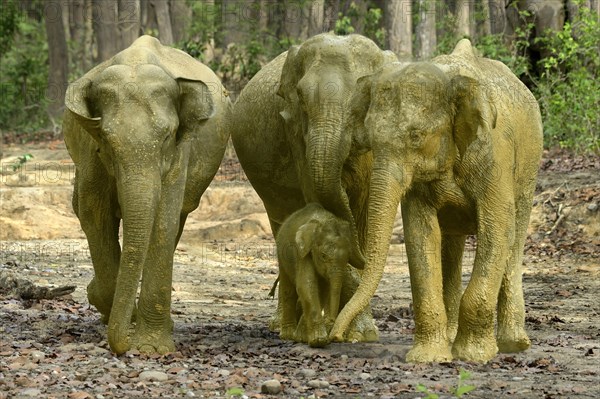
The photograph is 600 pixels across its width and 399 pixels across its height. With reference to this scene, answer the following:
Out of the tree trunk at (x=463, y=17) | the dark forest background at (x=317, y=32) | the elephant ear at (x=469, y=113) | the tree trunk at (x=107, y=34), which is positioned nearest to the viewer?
the elephant ear at (x=469, y=113)

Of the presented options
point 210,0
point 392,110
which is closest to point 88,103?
point 392,110

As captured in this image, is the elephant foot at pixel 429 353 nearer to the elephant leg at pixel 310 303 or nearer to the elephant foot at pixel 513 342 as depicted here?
the elephant foot at pixel 513 342

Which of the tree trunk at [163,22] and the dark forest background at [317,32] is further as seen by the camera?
the tree trunk at [163,22]

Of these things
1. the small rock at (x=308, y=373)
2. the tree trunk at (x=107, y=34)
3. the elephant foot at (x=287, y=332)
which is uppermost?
the tree trunk at (x=107, y=34)

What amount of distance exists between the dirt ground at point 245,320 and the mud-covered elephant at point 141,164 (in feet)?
1.40

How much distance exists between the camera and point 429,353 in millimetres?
8758

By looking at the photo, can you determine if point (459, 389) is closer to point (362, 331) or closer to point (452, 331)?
point (452, 331)

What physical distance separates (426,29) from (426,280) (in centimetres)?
2077

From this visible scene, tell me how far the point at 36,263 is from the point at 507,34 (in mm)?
12684

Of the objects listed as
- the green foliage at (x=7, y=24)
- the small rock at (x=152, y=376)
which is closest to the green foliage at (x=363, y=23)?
the green foliage at (x=7, y=24)

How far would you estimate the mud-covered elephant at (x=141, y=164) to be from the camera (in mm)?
8461

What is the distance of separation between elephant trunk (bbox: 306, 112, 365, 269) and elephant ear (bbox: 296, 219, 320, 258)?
271 mm

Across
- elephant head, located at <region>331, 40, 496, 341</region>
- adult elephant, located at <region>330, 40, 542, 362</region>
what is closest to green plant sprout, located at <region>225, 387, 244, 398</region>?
adult elephant, located at <region>330, 40, 542, 362</region>

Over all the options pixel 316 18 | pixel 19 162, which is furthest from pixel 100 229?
pixel 316 18
